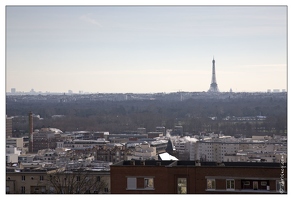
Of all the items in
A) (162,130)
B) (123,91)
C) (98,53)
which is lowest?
(162,130)

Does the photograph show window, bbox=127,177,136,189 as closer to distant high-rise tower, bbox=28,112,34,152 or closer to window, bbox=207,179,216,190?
window, bbox=207,179,216,190

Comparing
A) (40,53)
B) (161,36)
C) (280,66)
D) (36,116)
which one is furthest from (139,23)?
(36,116)

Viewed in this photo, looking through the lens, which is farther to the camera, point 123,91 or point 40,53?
point 123,91

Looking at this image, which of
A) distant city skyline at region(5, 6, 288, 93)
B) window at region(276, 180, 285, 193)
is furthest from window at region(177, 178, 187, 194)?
distant city skyline at region(5, 6, 288, 93)

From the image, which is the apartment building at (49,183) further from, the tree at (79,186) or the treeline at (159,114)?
the treeline at (159,114)

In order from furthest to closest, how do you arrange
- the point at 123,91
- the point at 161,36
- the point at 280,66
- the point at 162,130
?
1. the point at 162,130
2. the point at 123,91
3. the point at 161,36
4. the point at 280,66

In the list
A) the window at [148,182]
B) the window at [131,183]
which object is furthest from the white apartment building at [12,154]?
the window at [131,183]
